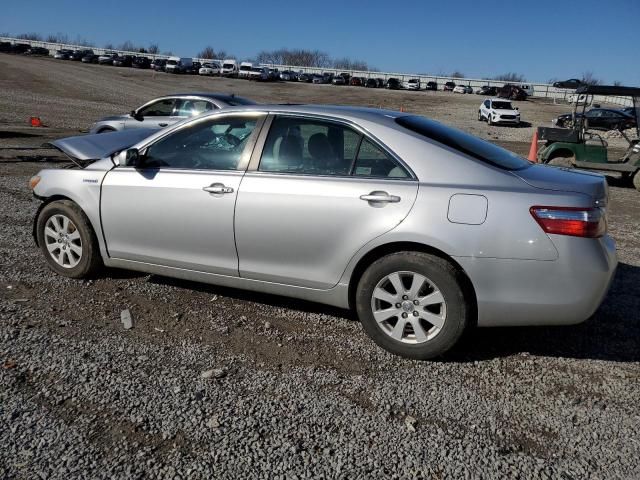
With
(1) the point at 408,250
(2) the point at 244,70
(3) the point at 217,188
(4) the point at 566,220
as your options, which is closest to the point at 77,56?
(2) the point at 244,70

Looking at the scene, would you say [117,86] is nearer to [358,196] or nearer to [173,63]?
[173,63]

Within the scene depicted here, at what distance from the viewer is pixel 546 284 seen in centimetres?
352

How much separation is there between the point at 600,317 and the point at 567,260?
5.02ft

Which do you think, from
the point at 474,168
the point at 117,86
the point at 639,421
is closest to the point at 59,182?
the point at 474,168

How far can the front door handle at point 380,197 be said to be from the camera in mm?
3789

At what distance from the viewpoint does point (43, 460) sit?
2705 mm

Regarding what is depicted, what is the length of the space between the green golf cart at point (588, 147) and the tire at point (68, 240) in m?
11.0

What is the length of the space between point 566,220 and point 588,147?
10755mm

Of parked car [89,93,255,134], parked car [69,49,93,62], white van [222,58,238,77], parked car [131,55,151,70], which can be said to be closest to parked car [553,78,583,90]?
parked car [89,93,255,134]

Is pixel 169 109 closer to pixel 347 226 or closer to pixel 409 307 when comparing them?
pixel 347 226

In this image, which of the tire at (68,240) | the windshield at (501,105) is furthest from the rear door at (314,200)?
the windshield at (501,105)

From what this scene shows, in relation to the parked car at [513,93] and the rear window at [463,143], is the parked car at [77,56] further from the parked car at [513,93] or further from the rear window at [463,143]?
the rear window at [463,143]

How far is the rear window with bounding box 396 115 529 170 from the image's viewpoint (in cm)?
400

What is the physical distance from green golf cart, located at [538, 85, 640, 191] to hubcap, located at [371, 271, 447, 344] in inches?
405
